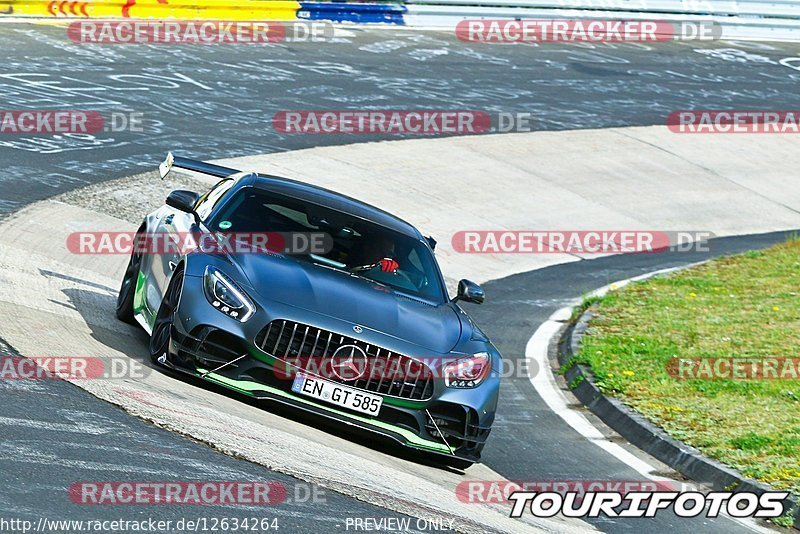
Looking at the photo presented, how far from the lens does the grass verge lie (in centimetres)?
955

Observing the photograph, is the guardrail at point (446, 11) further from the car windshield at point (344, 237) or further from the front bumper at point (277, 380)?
the front bumper at point (277, 380)

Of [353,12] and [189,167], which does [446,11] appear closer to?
[353,12]

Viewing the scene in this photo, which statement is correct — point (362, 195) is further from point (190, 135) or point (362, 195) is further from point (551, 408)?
point (551, 408)

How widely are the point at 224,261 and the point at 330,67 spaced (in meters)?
16.0

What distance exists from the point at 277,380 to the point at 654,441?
338cm

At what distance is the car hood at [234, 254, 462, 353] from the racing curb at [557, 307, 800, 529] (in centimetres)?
205

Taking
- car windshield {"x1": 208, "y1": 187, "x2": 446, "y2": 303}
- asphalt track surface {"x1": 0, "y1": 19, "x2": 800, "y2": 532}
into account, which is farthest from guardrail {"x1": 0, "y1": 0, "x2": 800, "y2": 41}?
car windshield {"x1": 208, "y1": 187, "x2": 446, "y2": 303}

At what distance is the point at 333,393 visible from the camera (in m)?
7.79

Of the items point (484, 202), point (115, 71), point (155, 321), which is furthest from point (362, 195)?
point (155, 321)

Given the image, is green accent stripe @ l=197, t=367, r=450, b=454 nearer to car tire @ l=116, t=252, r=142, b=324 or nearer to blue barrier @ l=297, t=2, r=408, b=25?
car tire @ l=116, t=252, r=142, b=324

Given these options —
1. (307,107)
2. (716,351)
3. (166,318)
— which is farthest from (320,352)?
(307,107)

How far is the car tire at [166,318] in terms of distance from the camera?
8.19 m

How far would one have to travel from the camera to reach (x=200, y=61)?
23.0 m

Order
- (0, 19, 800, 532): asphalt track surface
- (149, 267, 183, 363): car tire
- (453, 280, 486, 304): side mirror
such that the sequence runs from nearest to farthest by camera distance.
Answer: (0, 19, 800, 532): asphalt track surface
(149, 267, 183, 363): car tire
(453, 280, 486, 304): side mirror
